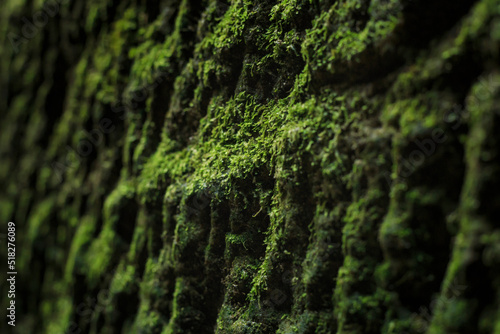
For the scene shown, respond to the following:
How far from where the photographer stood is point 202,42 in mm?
1917

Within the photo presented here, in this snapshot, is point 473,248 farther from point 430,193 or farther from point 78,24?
point 78,24

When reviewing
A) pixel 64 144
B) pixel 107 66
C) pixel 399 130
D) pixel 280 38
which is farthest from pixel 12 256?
pixel 399 130

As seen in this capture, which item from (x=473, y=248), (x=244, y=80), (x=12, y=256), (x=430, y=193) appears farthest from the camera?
(x=12, y=256)

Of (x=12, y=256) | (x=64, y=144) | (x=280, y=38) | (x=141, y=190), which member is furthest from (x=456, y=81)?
(x=12, y=256)

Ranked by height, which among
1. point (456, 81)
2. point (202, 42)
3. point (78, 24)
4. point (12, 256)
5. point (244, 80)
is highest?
point (78, 24)

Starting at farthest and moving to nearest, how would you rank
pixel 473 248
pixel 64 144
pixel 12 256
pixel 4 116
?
1. pixel 4 116
2. pixel 12 256
3. pixel 64 144
4. pixel 473 248

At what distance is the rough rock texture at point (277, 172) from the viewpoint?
100 centimetres

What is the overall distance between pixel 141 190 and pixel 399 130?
1.40m

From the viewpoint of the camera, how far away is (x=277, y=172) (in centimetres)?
145

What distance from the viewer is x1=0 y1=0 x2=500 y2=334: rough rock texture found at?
1.00 m

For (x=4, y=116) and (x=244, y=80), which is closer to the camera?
(x=244, y=80)

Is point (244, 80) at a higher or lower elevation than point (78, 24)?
lower

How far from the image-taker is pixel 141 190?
6.93ft

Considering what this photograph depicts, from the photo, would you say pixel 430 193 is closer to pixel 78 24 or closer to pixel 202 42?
pixel 202 42
